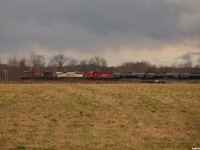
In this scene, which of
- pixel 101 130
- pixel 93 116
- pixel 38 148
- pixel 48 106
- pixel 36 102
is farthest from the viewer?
pixel 36 102

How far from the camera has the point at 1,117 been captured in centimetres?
2138

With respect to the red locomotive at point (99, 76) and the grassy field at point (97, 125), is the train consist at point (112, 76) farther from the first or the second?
the grassy field at point (97, 125)

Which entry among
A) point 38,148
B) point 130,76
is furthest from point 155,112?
point 130,76

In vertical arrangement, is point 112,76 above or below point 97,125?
above

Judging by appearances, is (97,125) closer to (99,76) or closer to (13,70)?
(99,76)

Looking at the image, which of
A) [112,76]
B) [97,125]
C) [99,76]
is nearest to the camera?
[97,125]

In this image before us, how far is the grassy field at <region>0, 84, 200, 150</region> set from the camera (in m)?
14.6

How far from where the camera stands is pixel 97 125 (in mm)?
19312

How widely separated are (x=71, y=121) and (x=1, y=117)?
4541 millimetres

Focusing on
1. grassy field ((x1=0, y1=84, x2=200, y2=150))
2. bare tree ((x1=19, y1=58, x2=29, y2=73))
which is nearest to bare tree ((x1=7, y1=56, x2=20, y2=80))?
bare tree ((x1=19, y1=58, x2=29, y2=73))

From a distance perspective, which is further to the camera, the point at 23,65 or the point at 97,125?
the point at 23,65

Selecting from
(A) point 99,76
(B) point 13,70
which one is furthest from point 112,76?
(B) point 13,70

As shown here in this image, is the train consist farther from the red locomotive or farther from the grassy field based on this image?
the grassy field

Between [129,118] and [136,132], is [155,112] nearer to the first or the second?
[129,118]
